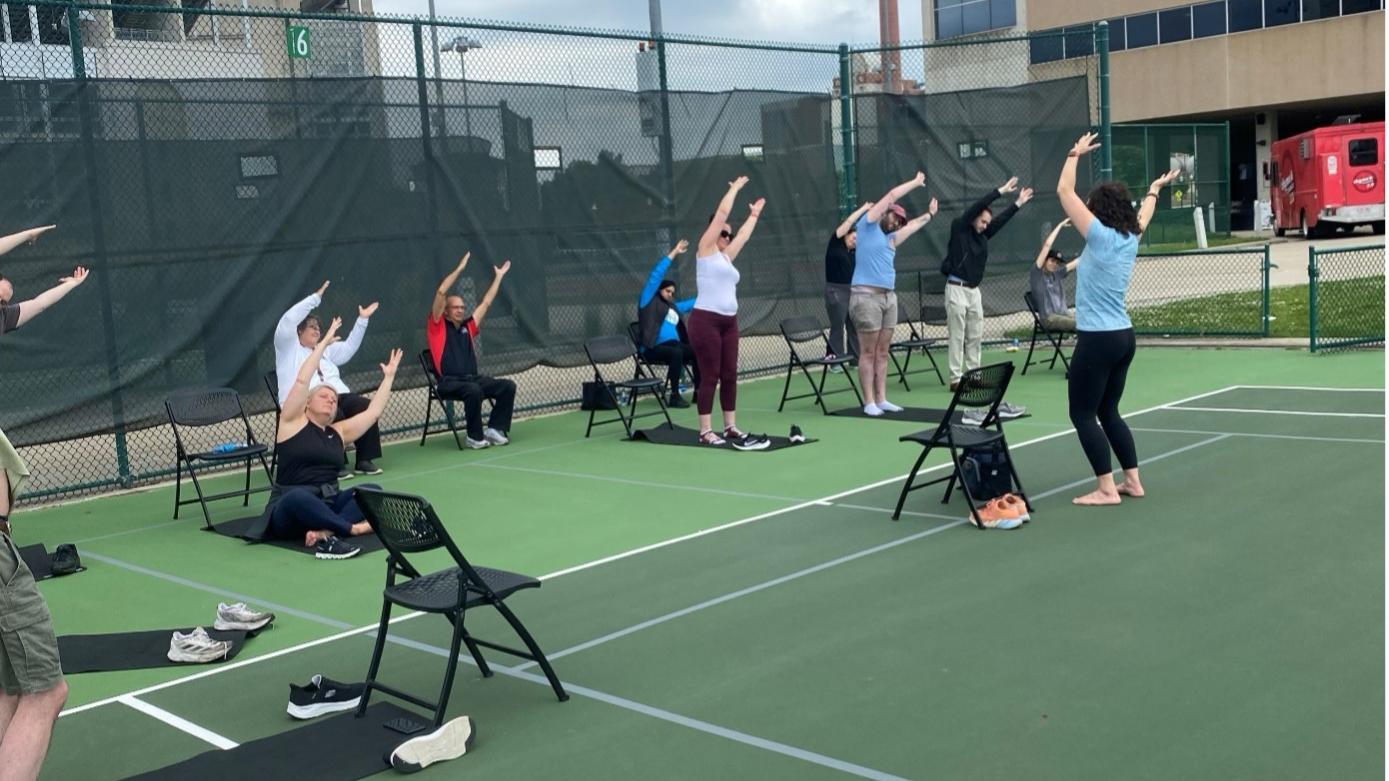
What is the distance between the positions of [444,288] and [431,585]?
6.52m

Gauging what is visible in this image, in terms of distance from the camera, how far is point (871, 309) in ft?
39.2

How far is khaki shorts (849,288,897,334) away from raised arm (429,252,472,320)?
10.9ft

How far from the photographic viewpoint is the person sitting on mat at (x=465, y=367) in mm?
11492

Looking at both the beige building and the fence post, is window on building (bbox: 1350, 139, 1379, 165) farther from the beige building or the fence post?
the fence post

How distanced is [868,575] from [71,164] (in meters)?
6.57

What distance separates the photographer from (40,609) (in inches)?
163

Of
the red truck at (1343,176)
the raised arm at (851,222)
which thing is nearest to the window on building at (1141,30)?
the red truck at (1343,176)

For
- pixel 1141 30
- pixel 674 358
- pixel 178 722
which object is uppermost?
pixel 1141 30

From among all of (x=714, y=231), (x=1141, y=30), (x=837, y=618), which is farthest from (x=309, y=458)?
(x=1141, y=30)

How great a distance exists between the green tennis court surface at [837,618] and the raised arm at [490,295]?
5.80ft

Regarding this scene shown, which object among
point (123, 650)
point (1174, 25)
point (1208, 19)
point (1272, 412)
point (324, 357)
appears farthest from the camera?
point (1174, 25)

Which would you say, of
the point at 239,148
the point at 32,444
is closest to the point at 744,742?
the point at 32,444

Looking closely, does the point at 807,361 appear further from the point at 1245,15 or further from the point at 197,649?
the point at 1245,15

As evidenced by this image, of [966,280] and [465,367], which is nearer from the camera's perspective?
[465,367]
